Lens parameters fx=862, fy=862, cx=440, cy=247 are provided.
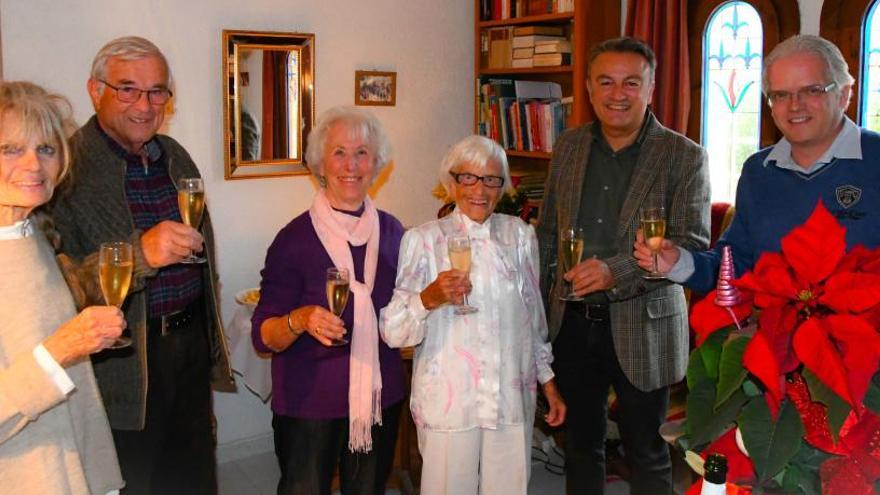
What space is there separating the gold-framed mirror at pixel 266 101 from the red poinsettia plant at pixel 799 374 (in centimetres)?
283

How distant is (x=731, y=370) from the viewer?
4.46ft

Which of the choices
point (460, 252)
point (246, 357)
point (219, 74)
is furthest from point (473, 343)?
point (219, 74)

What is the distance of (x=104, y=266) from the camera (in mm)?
1847

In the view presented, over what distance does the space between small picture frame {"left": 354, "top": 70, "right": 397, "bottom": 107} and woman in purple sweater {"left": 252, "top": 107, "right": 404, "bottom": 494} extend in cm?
180

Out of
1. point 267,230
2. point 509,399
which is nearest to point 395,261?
point 509,399

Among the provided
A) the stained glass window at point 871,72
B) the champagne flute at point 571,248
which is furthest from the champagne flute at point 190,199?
the stained glass window at point 871,72

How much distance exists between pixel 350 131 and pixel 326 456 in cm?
90

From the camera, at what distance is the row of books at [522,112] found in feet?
14.4

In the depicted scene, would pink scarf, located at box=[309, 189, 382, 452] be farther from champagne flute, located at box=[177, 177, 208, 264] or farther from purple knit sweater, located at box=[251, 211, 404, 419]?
champagne flute, located at box=[177, 177, 208, 264]

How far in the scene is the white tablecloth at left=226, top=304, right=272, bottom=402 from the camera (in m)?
3.77

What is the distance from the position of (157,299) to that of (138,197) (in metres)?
0.28

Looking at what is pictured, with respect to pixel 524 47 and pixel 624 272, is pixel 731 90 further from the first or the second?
pixel 624 272

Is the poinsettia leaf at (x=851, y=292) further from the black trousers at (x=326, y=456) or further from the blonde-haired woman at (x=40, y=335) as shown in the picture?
the black trousers at (x=326, y=456)

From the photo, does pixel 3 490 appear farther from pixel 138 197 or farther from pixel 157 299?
pixel 138 197
